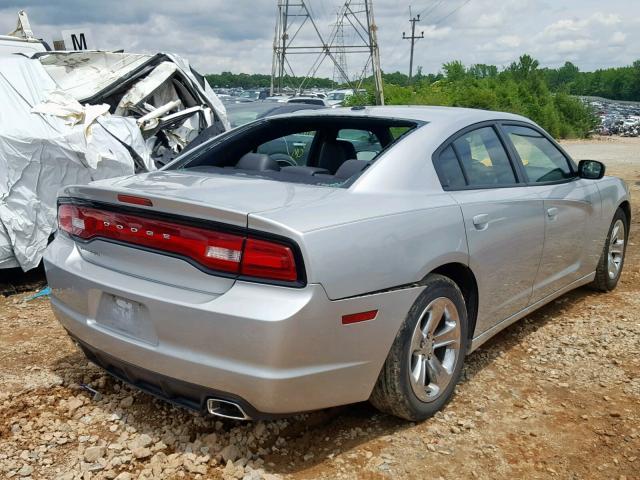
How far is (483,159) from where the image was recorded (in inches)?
152

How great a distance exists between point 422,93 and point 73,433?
2276cm

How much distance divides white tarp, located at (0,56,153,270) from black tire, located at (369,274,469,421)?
144 inches

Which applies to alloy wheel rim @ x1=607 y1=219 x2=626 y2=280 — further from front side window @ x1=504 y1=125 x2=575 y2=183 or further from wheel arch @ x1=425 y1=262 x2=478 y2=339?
wheel arch @ x1=425 y1=262 x2=478 y2=339

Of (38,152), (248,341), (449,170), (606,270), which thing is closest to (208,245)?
(248,341)

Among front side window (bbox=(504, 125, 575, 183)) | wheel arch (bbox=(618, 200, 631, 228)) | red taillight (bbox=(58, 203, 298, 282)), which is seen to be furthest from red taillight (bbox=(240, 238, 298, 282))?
wheel arch (bbox=(618, 200, 631, 228))

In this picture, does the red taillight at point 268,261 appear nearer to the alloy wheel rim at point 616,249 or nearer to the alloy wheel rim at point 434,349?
the alloy wheel rim at point 434,349

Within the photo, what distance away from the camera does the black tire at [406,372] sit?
291 centimetres

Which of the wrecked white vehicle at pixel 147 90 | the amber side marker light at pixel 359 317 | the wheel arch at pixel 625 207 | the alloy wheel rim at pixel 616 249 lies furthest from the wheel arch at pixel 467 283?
the wrecked white vehicle at pixel 147 90

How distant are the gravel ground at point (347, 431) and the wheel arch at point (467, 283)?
1.41 feet

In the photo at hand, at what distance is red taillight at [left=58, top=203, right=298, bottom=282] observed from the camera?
2.50 meters

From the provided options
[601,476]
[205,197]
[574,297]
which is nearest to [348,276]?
[205,197]

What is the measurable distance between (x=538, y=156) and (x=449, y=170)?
1401 millimetres

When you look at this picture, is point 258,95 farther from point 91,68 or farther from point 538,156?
point 538,156

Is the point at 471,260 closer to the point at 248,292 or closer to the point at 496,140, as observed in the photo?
the point at 496,140
